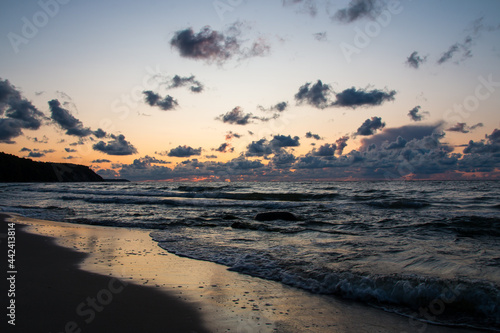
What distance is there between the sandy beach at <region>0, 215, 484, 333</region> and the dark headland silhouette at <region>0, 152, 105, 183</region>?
134 m

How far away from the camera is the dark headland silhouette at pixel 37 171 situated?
110m

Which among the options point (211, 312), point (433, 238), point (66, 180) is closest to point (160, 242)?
point (211, 312)

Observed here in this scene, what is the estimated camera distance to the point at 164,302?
440 cm

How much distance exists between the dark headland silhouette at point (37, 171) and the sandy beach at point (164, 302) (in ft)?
438

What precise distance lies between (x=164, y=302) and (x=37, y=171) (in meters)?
148

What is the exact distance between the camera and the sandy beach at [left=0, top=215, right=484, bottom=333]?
12.0 feet

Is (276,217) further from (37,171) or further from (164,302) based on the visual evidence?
(37,171)

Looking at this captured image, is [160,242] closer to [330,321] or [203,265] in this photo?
[203,265]
